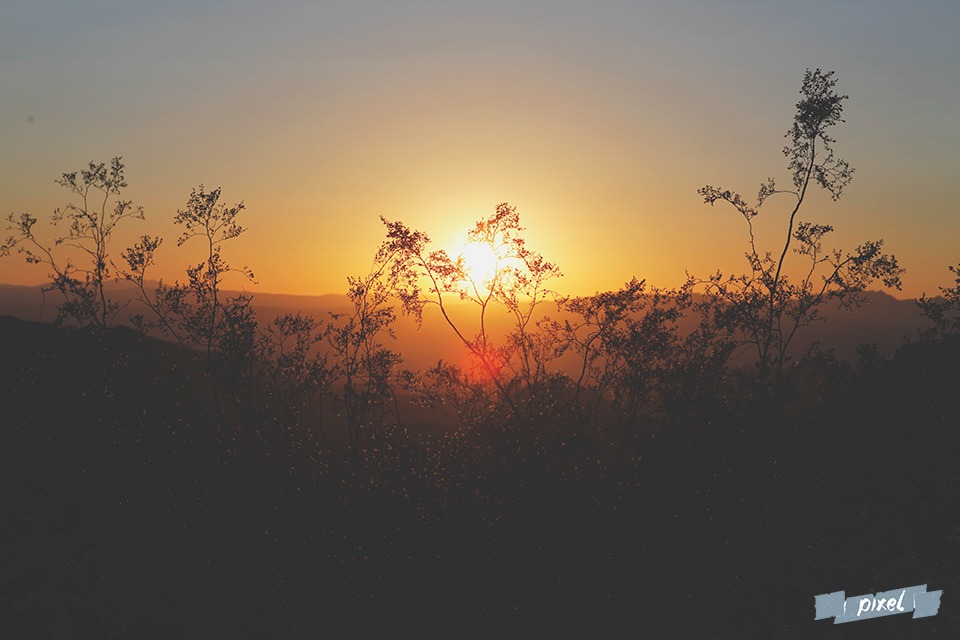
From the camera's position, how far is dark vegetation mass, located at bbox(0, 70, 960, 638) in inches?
1133

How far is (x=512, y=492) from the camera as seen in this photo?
2875 cm

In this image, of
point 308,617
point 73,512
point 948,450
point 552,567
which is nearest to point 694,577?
point 552,567

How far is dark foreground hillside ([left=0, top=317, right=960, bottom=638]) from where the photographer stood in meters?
28.4

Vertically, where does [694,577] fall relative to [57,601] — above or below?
above

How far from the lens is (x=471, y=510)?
29.0 meters

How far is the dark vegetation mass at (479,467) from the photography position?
28.8 m

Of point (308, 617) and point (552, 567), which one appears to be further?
point (308, 617)

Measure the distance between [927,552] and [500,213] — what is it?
66.0 ft

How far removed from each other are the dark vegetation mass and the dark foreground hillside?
0.12m

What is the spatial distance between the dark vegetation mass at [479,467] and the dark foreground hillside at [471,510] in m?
0.12

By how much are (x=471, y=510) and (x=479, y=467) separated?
1.88 m

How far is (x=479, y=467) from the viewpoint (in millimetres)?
30406

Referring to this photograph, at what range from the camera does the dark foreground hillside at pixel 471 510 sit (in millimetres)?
28359

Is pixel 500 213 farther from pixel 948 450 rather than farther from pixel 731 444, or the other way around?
pixel 948 450
